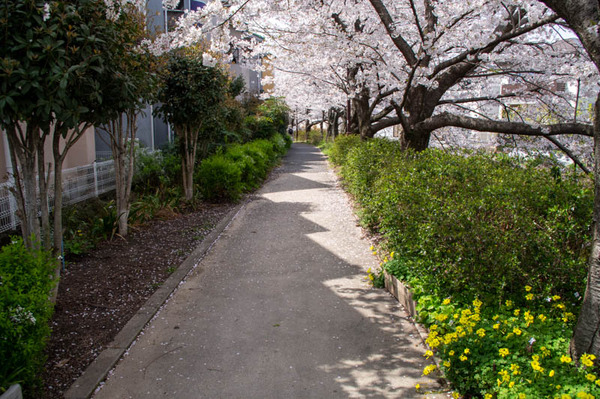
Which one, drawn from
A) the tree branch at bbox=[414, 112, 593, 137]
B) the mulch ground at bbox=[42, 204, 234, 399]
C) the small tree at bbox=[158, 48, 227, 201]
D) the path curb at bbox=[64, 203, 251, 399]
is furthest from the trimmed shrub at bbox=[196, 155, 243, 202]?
the tree branch at bbox=[414, 112, 593, 137]

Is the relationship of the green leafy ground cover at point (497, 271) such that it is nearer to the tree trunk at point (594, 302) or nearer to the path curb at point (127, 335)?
the tree trunk at point (594, 302)

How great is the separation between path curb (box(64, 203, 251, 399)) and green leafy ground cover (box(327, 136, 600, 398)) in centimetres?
251

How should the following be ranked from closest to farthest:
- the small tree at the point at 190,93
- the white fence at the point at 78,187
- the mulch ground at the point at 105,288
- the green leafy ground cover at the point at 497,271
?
the green leafy ground cover at the point at 497,271 → the mulch ground at the point at 105,288 → the white fence at the point at 78,187 → the small tree at the point at 190,93

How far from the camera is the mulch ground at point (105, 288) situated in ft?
11.9

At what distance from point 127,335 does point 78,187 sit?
538 cm

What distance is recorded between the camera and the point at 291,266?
20.0 feet

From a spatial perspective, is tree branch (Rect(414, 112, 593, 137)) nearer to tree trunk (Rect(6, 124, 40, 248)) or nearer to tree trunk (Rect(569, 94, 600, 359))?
tree trunk (Rect(569, 94, 600, 359))

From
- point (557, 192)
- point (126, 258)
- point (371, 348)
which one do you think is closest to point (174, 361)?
point (371, 348)

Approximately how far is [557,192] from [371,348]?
252 cm

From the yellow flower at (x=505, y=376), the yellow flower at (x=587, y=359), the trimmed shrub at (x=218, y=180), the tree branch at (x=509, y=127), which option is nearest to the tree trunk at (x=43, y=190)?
the yellow flower at (x=505, y=376)

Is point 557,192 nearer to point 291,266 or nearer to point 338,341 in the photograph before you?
point 338,341

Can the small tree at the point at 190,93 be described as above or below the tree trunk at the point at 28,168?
above

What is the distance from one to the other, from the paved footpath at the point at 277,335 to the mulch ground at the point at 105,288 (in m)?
0.35

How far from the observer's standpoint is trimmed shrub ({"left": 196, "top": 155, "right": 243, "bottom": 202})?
1036 centimetres
